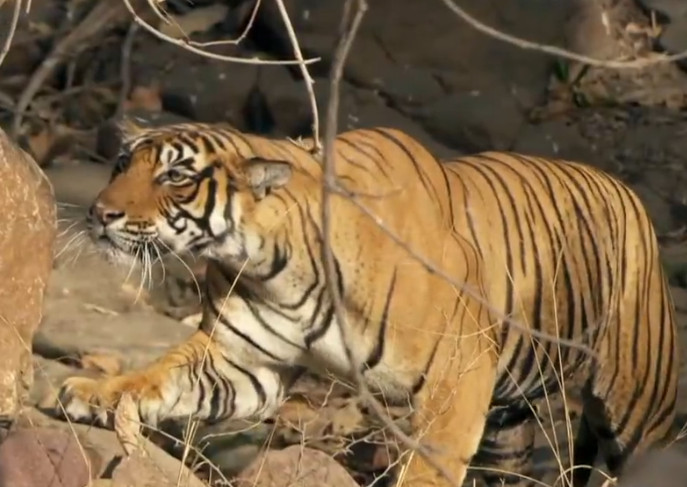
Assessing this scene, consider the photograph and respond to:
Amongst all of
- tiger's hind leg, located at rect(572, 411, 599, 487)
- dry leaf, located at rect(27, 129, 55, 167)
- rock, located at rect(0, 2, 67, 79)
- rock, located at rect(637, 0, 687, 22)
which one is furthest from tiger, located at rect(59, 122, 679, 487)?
rock, located at rect(637, 0, 687, 22)

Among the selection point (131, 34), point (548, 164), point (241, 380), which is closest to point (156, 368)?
point (241, 380)

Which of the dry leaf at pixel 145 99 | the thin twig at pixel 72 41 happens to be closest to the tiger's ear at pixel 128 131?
the thin twig at pixel 72 41

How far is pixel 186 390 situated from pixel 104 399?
8.8 inches

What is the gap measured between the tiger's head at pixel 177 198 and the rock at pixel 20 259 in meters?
0.13

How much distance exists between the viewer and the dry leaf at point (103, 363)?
4.75 meters

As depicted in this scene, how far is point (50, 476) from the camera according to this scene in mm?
3494

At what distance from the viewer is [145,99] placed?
8711 mm

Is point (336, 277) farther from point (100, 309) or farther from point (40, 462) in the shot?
point (100, 309)

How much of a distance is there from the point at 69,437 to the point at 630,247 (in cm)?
173

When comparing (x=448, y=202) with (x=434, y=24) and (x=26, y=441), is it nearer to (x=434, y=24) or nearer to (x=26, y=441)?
(x=26, y=441)

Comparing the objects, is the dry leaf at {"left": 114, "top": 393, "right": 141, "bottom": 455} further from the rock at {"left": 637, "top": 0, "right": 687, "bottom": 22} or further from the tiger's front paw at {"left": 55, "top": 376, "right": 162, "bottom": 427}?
the rock at {"left": 637, "top": 0, "right": 687, "bottom": 22}

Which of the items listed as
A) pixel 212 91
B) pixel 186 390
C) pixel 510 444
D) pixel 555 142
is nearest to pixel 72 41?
pixel 212 91

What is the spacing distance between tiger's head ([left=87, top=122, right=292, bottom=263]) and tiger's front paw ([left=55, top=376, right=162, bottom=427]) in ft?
1.02

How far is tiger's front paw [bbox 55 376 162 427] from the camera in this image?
3699 mm
